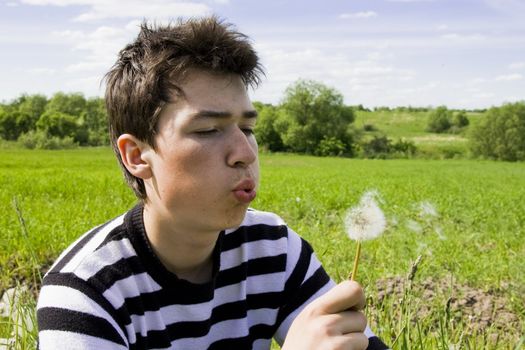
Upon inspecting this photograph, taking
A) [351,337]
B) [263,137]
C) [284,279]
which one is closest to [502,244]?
[284,279]

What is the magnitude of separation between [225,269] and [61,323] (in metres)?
0.45

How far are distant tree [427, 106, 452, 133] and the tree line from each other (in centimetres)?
1133

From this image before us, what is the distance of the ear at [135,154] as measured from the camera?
1.44m

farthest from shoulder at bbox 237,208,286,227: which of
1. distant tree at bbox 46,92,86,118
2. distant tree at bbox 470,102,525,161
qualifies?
distant tree at bbox 46,92,86,118

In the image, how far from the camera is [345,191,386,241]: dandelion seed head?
41.5 inches

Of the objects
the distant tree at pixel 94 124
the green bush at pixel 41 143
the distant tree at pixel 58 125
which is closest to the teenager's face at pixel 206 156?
the green bush at pixel 41 143

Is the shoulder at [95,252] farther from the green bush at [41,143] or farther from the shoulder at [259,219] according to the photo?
the green bush at [41,143]

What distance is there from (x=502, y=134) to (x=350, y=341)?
61484 mm

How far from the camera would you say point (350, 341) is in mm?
1089

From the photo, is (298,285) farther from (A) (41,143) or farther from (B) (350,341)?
(A) (41,143)

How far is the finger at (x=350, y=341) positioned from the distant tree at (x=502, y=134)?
190 feet

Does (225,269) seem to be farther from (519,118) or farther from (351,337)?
(519,118)

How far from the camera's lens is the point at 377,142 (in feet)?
194

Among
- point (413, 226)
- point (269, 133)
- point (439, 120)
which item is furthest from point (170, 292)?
point (439, 120)
